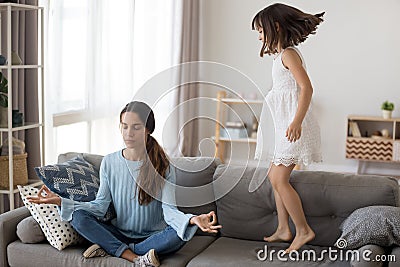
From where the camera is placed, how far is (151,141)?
9.02ft

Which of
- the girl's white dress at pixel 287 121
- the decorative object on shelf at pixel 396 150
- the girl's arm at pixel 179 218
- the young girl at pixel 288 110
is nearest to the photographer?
the girl's arm at pixel 179 218

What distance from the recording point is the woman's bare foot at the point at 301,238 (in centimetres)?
271

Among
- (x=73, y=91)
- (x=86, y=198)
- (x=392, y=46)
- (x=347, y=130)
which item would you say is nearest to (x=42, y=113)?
(x=73, y=91)

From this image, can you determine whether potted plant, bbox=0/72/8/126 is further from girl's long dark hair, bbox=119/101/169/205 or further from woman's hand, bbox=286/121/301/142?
woman's hand, bbox=286/121/301/142

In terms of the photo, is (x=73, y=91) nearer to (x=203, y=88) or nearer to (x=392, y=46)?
(x=203, y=88)

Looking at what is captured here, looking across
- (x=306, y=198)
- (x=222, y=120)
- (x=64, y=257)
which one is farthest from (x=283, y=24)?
(x=222, y=120)

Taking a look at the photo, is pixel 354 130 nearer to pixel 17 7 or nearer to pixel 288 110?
pixel 288 110

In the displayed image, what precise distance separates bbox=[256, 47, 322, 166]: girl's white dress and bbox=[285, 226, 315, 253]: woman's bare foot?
0.32 meters

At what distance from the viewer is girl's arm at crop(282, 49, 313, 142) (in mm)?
2836

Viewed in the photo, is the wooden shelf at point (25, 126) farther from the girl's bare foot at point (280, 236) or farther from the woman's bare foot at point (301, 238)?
the woman's bare foot at point (301, 238)

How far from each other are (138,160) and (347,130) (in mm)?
3613

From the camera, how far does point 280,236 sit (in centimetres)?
281

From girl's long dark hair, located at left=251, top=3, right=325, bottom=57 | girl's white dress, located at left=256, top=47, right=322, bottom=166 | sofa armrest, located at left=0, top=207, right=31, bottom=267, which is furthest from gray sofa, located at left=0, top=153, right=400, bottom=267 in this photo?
girl's long dark hair, located at left=251, top=3, right=325, bottom=57

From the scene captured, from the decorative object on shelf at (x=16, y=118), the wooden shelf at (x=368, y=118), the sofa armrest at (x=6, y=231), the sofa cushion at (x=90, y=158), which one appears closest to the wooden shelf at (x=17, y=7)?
the decorative object on shelf at (x=16, y=118)
